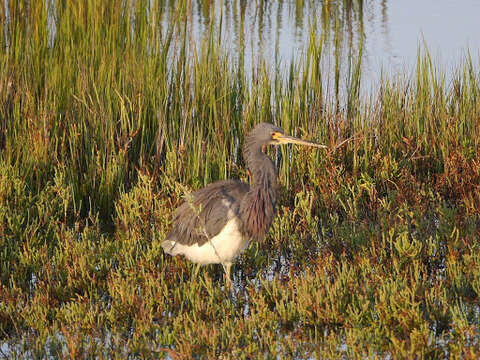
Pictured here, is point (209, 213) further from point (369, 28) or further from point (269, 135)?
point (369, 28)

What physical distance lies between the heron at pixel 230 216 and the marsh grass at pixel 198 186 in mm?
212

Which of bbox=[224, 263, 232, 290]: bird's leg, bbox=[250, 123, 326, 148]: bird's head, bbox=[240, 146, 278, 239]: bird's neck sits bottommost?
bbox=[224, 263, 232, 290]: bird's leg

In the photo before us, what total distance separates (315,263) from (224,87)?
2.34 m

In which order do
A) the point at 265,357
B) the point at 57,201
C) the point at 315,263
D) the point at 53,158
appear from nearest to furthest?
the point at 265,357
the point at 315,263
the point at 57,201
the point at 53,158

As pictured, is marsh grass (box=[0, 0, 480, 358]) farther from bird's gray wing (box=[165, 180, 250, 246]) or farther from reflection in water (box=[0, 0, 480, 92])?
reflection in water (box=[0, 0, 480, 92])

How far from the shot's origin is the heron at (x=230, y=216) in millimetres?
5367

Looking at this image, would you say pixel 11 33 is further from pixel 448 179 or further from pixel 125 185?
pixel 448 179

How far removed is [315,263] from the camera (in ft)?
18.8

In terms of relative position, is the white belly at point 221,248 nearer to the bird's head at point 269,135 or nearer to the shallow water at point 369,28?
the bird's head at point 269,135

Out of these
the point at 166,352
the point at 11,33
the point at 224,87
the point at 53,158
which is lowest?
the point at 166,352

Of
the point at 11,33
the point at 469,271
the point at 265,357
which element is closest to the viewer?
the point at 265,357

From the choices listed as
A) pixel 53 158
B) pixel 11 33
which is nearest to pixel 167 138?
pixel 53 158

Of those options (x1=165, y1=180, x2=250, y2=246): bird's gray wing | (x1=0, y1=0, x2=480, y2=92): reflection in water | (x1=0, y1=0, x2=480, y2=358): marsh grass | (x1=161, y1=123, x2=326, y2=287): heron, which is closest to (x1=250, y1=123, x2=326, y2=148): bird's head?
(x1=161, y1=123, x2=326, y2=287): heron

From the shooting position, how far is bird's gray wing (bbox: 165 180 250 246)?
5.42m
